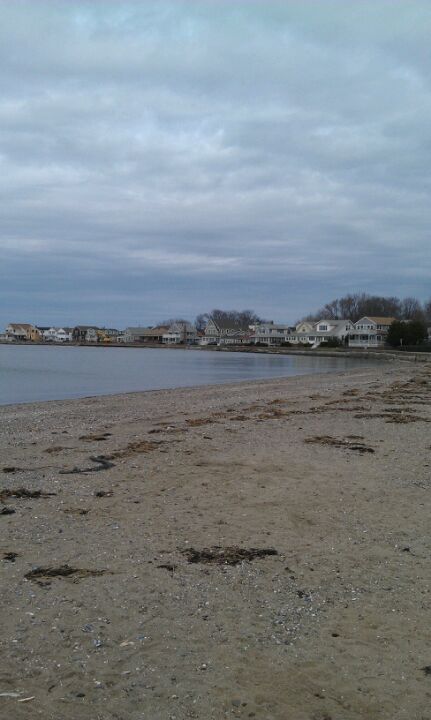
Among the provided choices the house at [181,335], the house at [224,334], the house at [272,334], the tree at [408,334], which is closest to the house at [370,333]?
the tree at [408,334]

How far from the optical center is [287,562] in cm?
539

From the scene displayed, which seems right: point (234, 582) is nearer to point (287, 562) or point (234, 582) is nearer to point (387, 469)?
point (287, 562)

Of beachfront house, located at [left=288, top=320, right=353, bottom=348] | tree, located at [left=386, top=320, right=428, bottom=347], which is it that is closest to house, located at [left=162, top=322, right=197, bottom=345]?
beachfront house, located at [left=288, top=320, right=353, bottom=348]

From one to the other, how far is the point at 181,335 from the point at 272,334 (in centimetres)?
3521

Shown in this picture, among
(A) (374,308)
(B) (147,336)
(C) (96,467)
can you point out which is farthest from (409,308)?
(C) (96,467)

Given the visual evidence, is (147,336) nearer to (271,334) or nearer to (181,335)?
(181,335)

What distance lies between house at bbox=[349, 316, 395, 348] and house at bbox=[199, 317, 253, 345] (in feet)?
159

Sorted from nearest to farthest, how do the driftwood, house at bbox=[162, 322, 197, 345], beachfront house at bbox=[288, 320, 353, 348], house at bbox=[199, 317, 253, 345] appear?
the driftwood
beachfront house at bbox=[288, 320, 353, 348]
house at bbox=[199, 317, 253, 345]
house at bbox=[162, 322, 197, 345]

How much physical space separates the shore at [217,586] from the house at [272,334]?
147m

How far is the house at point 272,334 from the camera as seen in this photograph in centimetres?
15862

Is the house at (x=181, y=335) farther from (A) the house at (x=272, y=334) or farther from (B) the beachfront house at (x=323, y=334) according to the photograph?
(B) the beachfront house at (x=323, y=334)

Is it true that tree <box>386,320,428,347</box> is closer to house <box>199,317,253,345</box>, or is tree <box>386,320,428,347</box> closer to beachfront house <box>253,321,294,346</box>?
beachfront house <box>253,321,294,346</box>

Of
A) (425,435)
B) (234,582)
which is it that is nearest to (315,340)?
(425,435)

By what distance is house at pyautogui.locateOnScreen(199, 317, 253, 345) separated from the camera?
174875mm
